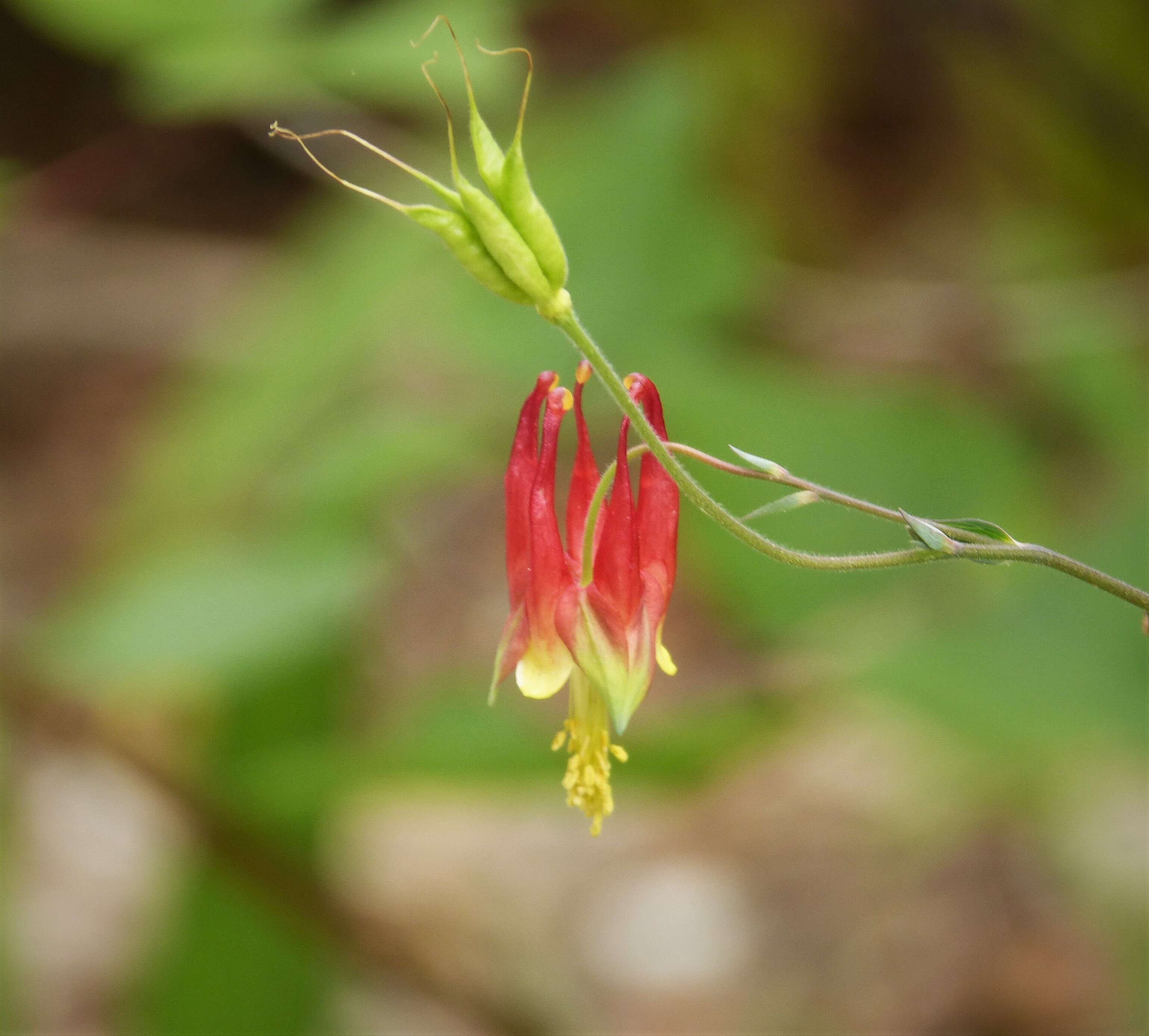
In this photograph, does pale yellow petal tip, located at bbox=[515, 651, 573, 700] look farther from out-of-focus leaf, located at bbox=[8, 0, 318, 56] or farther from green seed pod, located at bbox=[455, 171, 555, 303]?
out-of-focus leaf, located at bbox=[8, 0, 318, 56]

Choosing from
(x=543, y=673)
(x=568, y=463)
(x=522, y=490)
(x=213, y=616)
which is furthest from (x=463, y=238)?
(x=568, y=463)

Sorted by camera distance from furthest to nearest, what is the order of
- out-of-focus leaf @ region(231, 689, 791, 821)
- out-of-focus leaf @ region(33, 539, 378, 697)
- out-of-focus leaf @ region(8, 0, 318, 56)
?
out-of-focus leaf @ region(8, 0, 318, 56) → out-of-focus leaf @ region(231, 689, 791, 821) → out-of-focus leaf @ region(33, 539, 378, 697)

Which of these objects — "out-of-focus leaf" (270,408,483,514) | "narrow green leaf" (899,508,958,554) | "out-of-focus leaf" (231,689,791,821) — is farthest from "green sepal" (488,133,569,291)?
"out-of-focus leaf" (270,408,483,514)

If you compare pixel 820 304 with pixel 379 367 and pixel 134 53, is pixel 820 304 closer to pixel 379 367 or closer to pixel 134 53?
pixel 379 367

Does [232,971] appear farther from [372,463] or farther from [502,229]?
[502,229]

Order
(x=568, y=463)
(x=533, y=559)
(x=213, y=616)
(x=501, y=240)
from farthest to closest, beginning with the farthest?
1. (x=568, y=463)
2. (x=213, y=616)
3. (x=533, y=559)
4. (x=501, y=240)

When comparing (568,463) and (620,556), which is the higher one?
(568,463)
